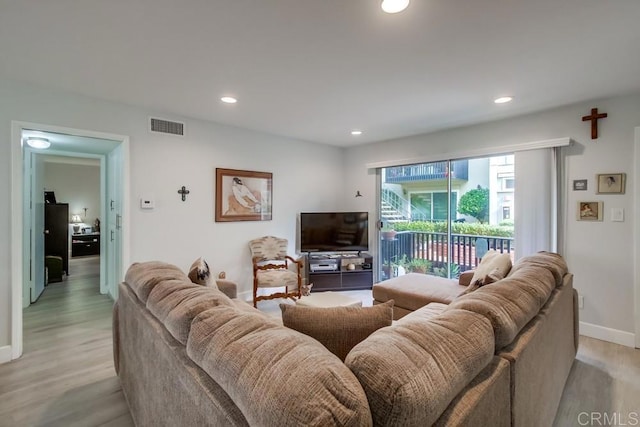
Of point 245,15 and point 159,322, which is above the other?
point 245,15

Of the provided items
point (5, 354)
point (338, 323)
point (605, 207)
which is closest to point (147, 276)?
point (338, 323)

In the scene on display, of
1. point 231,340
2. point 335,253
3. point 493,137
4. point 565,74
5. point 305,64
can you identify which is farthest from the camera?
point 335,253

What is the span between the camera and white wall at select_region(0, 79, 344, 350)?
2.65 meters

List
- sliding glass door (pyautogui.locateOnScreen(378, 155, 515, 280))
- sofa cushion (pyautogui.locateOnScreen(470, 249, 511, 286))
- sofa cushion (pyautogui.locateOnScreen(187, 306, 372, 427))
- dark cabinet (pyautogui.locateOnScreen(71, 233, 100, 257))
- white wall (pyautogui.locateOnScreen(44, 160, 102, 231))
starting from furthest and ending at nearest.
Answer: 1. white wall (pyautogui.locateOnScreen(44, 160, 102, 231))
2. dark cabinet (pyautogui.locateOnScreen(71, 233, 100, 257))
3. sliding glass door (pyautogui.locateOnScreen(378, 155, 515, 280))
4. sofa cushion (pyautogui.locateOnScreen(470, 249, 511, 286))
5. sofa cushion (pyautogui.locateOnScreen(187, 306, 372, 427))

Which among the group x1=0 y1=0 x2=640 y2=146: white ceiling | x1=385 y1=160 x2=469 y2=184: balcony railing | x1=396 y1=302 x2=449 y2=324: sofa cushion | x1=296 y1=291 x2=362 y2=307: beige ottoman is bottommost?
x1=296 y1=291 x2=362 y2=307: beige ottoman

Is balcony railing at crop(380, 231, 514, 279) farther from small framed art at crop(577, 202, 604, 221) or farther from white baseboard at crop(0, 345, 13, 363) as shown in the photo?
white baseboard at crop(0, 345, 13, 363)

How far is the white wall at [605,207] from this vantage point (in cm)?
290

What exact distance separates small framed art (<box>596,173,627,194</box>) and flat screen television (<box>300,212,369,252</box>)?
2.78 metres

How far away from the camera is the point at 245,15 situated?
172cm

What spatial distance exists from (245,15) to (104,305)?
4013mm

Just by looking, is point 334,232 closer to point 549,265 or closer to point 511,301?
point 549,265

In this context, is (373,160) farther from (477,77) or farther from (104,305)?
(104,305)

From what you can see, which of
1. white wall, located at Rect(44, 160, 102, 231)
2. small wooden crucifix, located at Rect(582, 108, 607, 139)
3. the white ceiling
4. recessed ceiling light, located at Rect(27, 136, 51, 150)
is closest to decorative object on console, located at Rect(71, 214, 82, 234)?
white wall, located at Rect(44, 160, 102, 231)

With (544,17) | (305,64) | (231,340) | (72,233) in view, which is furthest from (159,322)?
(72,233)
